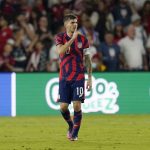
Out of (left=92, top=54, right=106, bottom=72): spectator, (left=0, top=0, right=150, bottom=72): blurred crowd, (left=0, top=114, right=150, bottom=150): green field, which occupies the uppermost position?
(left=0, top=0, right=150, bottom=72): blurred crowd

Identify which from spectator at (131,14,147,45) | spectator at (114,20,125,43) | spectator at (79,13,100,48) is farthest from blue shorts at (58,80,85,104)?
spectator at (131,14,147,45)

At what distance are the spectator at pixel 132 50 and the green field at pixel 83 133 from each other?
2.11 metres

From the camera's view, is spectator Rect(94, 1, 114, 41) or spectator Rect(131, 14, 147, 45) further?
spectator Rect(94, 1, 114, 41)

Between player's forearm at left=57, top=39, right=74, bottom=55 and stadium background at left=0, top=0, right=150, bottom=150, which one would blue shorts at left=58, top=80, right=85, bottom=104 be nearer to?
player's forearm at left=57, top=39, right=74, bottom=55

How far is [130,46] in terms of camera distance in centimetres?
2095

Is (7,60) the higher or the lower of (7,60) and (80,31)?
the lower

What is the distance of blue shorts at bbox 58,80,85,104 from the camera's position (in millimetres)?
13078

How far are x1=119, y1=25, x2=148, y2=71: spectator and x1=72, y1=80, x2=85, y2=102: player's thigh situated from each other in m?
7.81

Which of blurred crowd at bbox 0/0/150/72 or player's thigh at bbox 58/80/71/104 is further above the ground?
blurred crowd at bbox 0/0/150/72

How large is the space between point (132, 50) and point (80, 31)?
162 centimetres

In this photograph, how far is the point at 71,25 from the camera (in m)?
12.8

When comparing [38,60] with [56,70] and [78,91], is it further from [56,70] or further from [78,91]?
[78,91]

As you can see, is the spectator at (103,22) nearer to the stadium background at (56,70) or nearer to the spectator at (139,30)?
the stadium background at (56,70)

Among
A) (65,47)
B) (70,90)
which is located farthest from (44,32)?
(65,47)
